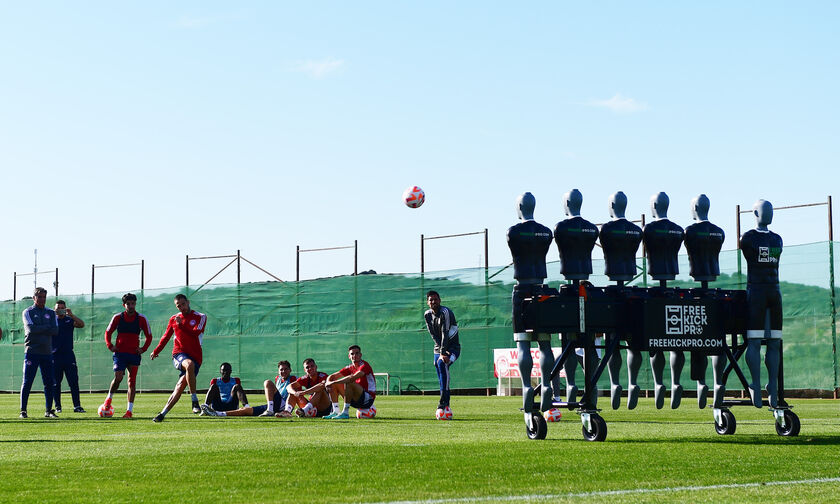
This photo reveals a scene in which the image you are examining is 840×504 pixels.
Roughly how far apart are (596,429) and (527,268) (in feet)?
5.01

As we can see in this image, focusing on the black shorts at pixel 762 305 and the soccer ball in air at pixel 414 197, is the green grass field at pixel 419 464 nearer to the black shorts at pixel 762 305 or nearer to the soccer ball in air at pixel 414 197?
the black shorts at pixel 762 305

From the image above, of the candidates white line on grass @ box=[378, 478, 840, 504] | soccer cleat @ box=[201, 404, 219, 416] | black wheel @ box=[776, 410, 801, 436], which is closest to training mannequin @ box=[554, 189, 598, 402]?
black wheel @ box=[776, 410, 801, 436]

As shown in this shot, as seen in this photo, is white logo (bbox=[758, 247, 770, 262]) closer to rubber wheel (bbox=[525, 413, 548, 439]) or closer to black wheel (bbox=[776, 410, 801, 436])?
black wheel (bbox=[776, 410, 801, 436])

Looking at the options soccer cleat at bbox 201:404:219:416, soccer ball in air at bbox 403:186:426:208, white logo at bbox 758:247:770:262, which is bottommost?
soccer cleat at bbox 201:404:219:416

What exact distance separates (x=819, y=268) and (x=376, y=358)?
1140 centimetres

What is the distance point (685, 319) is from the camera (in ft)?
35.7

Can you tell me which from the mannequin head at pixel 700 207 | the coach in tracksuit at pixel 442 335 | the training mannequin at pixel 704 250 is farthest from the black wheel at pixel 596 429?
the coach in tracksuit at pixel 442 335

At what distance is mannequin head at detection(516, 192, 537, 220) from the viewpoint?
427 inches

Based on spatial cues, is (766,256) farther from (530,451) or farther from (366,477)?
(366,477)

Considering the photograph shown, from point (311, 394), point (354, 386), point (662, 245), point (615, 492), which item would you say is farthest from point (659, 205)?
point (311, 394)

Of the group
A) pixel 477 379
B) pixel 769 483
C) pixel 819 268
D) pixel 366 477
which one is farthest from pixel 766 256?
pixel 477 379

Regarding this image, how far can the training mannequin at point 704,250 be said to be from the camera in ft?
36.9

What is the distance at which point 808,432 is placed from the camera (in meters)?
11.9

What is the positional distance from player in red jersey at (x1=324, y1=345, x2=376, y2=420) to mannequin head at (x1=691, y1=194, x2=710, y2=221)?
642 centimetres
